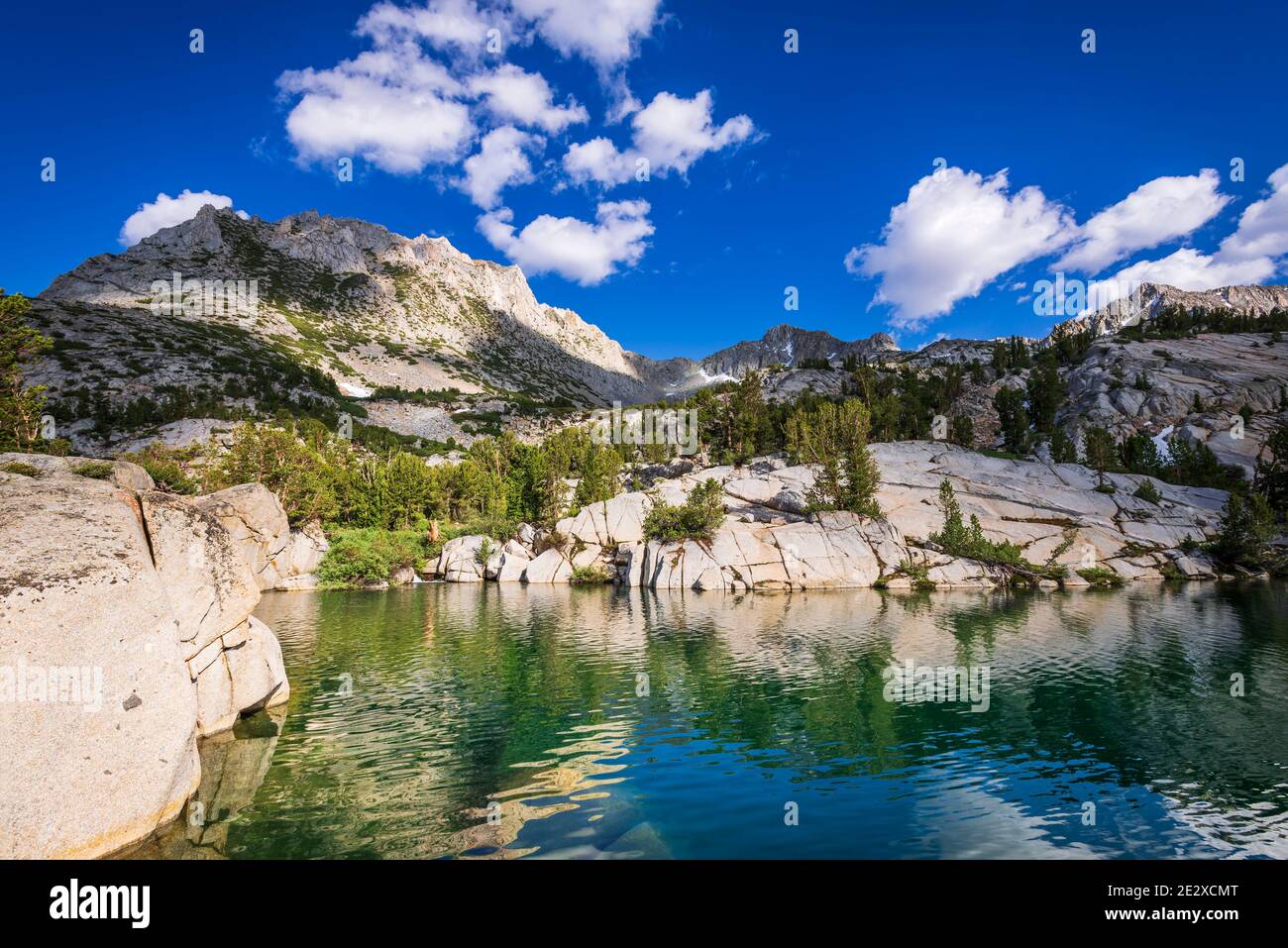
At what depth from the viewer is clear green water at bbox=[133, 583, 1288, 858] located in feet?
46.7

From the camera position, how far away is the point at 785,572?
7444cm

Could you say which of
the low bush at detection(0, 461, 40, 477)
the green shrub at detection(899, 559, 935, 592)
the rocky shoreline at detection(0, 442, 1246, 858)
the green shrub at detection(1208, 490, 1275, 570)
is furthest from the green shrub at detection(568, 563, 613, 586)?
the green shrub at detection(1208, 490, 1275, 570)

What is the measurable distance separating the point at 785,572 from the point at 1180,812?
5931 cm

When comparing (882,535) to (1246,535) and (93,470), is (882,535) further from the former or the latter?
(93,470)

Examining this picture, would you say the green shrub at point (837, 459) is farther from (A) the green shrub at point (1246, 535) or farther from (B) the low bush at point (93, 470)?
(B) the low bush at point (93, 470)

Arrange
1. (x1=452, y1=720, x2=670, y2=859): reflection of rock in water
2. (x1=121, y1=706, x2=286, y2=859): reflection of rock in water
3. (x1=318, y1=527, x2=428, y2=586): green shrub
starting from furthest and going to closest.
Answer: (x1=318, y1=527, x2=428, y2=586): green shrub < (x1=452, y1=720, x2=670, y2=859): reflection of rock in water < (x1=121, y1=706, x2=286, y2=859): reflection of rock in water

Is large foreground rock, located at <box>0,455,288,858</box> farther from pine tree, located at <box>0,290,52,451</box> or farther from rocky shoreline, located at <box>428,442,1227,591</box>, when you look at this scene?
rocky shoreline, located at <box>428,442,1227,591</box>

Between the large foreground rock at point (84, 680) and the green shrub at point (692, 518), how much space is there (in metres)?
64.0

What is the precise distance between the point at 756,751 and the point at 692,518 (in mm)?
58941

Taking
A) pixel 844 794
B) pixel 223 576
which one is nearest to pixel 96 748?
pixel 223 576

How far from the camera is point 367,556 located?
84000mm

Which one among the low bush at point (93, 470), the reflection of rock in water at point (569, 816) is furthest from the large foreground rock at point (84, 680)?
the reflection of rock in water at point (569, 816)

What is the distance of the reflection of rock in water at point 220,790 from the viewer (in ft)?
43.2

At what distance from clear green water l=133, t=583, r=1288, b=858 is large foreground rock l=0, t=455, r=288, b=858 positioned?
1.70 m
